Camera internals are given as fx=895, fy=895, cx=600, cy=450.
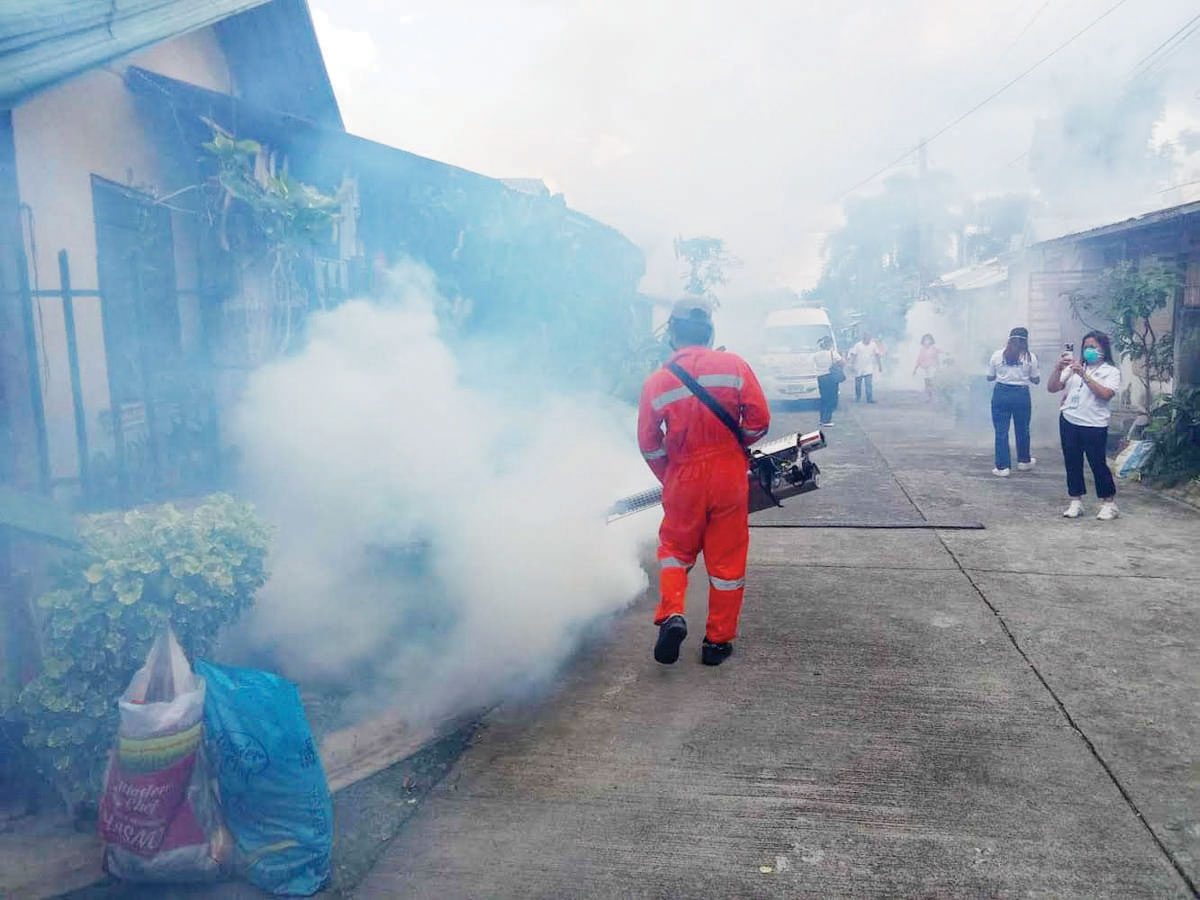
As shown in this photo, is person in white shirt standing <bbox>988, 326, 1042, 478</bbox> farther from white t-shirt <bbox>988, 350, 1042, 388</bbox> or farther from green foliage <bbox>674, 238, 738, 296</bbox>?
green foliage <bbox>674, 238, 738, 296</bbox>

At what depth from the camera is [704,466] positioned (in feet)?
14.1

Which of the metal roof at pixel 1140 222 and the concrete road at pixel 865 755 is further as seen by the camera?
the metal roof at pixel 1140 222

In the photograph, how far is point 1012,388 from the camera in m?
9.14

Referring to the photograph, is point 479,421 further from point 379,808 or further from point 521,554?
point 379,808

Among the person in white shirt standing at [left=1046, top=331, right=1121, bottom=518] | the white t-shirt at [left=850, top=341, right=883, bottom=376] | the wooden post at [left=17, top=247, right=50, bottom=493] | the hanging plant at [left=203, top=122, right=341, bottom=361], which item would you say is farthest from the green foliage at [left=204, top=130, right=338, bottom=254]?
the white t-shirt at [left=850, top=341, right=883, bottom=376]

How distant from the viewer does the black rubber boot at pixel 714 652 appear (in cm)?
442

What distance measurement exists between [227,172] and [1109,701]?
5507 millimetres

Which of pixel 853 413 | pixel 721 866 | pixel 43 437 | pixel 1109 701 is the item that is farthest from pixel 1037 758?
pixel 853 413

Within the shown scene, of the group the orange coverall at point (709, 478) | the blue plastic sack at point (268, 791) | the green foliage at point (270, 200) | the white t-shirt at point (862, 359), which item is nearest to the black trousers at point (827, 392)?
the white t-shirt at point (862, 359)

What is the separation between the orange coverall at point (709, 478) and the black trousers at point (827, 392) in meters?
9.97

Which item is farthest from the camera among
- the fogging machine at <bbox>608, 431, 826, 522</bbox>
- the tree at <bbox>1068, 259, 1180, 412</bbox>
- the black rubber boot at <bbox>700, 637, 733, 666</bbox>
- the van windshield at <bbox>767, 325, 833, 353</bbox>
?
the van windshield at <bbox>767, 325, 833, 353</bbox>

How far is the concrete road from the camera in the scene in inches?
110

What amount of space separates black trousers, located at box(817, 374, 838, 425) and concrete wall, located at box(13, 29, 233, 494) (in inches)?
407

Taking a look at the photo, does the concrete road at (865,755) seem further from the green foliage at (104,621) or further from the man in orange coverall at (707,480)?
the green foliage at (104,621)
